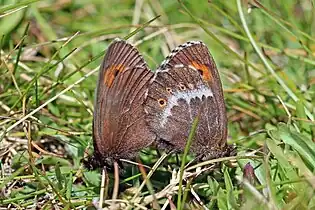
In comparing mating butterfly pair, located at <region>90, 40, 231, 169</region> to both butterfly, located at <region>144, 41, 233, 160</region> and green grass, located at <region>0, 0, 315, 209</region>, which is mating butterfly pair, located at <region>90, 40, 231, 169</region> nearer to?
butterfly, located at <region>144, 41, 233, 160</region>

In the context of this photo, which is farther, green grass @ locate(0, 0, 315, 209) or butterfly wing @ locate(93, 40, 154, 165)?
butterfly wing @ locate(93, 40, 154, 165)

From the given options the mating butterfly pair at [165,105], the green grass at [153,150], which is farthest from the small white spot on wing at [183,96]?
the green grass at [153,150]

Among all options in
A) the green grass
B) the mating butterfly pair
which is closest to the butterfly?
the mating butterfly pair

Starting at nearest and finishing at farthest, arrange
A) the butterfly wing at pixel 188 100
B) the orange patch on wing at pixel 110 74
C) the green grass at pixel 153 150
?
the green grass at pixel 153 150 < the orange patch on wing at pixel 110 74 < the butterfly wing at pixel 188 100

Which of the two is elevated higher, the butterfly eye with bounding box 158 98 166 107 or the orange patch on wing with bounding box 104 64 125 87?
the orange patch on wing with bounding box 104 64 125 87

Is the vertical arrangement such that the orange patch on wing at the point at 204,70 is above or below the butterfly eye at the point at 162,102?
above

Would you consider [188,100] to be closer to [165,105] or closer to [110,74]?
[165,105]

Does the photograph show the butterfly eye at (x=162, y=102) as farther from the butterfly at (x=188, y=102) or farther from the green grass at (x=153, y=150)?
the green grass at (x=153, y=150)

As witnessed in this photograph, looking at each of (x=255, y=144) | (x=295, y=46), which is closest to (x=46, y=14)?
(x=295, y=46)

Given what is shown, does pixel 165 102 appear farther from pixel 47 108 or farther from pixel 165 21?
pixel 165 21
